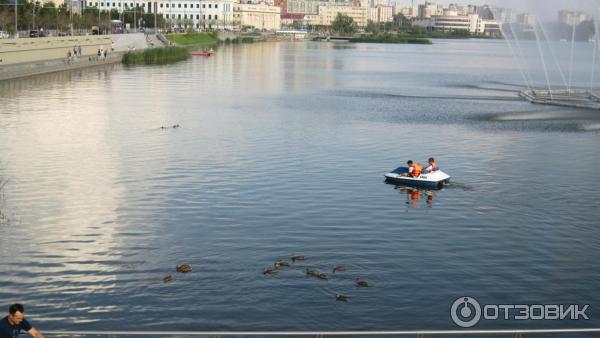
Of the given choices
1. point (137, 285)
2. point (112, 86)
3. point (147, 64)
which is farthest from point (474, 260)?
point (147, 64)

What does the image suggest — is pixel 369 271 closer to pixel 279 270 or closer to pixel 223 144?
pixel 279 270

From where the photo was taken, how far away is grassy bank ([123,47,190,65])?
4568 inches

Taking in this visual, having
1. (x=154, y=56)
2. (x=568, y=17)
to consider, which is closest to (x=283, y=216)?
(x=568, y=17)

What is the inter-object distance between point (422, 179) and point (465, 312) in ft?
48.3

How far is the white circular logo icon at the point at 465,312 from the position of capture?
823 inches

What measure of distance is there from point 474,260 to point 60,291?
12.9 meters

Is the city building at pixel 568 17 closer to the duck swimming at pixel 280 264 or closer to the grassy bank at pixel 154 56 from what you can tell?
the grassy bank at pixel 154 56

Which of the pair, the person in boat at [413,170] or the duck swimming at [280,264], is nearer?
the duck swimming at [280,264]

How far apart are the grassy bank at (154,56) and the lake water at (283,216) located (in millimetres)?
52528

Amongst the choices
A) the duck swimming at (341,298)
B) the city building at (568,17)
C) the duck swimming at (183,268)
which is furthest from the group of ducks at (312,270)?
the city building at (568,17)

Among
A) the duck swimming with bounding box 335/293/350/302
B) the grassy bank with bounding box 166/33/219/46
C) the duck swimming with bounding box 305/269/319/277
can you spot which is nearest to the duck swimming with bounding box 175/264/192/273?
the duck swimming with bounding box 305/269/319/277

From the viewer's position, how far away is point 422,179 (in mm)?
35781

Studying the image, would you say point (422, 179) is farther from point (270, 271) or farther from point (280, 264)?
point (270, 271)

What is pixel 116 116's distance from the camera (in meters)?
58.7
